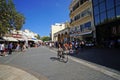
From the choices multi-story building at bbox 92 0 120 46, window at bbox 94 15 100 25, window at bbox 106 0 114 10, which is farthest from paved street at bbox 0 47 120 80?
window at bbox 94 15 100 25

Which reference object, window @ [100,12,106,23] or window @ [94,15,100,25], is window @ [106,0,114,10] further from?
window @ [94,15,100,25]

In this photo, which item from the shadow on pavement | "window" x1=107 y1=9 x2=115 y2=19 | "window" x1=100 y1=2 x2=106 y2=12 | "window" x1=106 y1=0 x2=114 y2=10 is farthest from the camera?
"window" x1=100 y1=2 x2=106 y2=12

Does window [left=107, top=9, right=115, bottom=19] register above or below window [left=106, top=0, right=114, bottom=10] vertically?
below

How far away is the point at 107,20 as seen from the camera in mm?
28609

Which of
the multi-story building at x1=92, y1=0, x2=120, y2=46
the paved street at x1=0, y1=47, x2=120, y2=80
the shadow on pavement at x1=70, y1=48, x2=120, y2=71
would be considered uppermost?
Result: the multi-story building at x1=92, y1=0, x2=120, y2=46

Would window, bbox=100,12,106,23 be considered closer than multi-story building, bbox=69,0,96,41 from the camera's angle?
Yes

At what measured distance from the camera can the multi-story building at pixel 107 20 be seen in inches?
1044

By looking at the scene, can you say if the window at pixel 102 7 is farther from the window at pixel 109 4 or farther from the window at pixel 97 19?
the window at pixel 97 19

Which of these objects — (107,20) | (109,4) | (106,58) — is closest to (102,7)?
(109,4)

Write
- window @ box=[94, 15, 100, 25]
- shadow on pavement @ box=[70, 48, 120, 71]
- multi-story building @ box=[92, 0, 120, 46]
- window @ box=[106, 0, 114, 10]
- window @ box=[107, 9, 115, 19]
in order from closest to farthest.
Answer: shadow on pavement @ box=[70, 48, 120, 71], multi-story building @ box=[92, 0, 120, 46], window @ box=[107, 9, 115, 19], window @ box=[106, 0, 114, 10], window @ box=[94, 15, 100, 25]

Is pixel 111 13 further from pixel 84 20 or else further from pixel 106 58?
pixel 106 58

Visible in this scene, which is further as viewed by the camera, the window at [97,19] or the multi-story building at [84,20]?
the multi-story building at [84,20]

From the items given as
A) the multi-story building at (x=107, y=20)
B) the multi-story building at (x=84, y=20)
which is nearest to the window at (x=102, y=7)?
the multi-story building at (x=107, y=20)

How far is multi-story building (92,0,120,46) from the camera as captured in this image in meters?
26.5
